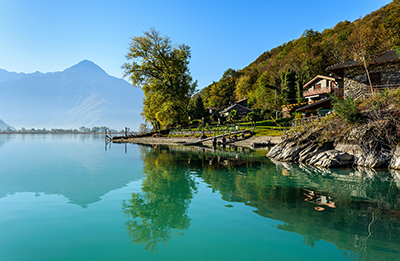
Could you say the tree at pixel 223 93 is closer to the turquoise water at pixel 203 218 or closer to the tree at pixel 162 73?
the tree at pixel 162 73

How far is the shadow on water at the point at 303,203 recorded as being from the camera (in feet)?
18.5

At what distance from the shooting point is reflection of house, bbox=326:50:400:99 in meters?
23.3

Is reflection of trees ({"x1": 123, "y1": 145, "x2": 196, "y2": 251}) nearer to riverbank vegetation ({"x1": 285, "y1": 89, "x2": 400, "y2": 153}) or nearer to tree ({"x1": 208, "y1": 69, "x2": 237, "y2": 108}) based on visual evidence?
riverbank vegetation ({"x1": 285, "y1": 89, "x2": 400, "y2": 153})

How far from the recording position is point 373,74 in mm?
24109

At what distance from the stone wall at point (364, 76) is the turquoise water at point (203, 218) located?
606 inches

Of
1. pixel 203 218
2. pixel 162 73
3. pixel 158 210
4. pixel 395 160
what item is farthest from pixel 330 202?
pixel 162 73

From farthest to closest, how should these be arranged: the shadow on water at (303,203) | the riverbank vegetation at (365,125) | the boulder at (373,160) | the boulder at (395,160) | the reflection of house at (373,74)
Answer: the reflection of house at (373,74) → the riverbank vegetation at (365,125) → the boulder at (373,160) → the boulder at (395,160) → the shadow on water at (303,203)

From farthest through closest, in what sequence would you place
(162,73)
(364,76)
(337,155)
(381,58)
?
(162,73), (364,76), (381,58), (337,155)

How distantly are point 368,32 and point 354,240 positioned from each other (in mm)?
53848

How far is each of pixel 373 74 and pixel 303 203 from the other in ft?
76.6

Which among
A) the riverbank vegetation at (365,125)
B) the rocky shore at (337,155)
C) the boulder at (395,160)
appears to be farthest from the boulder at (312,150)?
the boulder at (395,160)

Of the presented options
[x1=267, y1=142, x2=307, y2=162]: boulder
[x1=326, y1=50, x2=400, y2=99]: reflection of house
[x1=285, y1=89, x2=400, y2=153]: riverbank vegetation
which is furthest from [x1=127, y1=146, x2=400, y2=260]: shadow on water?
[x1=326, y1=50, x2=400, y2=99]: reflection of house

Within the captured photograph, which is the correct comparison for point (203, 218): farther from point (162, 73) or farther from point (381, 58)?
point (162, 73)

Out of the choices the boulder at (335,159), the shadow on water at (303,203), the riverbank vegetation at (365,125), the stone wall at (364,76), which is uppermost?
the stone wall at (364,76)
